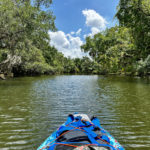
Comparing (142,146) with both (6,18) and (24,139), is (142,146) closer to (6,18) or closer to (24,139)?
(24,139)

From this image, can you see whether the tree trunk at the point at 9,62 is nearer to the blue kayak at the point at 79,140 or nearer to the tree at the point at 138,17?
the tree at the point at 138,17

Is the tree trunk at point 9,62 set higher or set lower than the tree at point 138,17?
lower

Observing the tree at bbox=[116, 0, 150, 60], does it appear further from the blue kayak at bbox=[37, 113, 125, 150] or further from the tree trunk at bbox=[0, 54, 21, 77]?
the tree trunk at bbox=[0, 54, 21, 77]

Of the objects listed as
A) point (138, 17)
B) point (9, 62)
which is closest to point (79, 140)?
point (138, 17)

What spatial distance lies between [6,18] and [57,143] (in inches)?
533

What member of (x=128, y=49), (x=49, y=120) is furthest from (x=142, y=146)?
(x=128, y=49)

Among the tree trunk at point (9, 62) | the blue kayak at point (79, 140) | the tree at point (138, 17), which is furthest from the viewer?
the tree trunk at point (9, 62)

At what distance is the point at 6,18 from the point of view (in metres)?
13.5

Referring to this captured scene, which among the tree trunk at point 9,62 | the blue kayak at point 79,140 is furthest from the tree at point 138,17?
the tree trunk at point 9,62

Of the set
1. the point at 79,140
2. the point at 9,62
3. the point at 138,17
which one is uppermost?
the point at 138,17

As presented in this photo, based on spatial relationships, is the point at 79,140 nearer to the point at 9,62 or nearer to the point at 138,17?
the point at 138,17

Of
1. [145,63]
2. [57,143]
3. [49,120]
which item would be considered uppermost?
[145,63]

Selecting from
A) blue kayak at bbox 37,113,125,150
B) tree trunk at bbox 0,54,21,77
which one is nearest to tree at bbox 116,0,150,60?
blue kayak at bbox 37,113,125,150

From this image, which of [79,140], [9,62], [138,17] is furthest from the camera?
[9,62]
